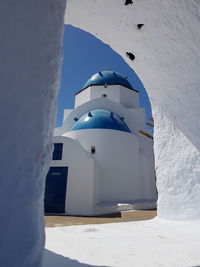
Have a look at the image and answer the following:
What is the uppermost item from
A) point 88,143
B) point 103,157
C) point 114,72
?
point 114,72

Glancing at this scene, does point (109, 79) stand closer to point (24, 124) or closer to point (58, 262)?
point (58, 262)

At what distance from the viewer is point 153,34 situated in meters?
2.86

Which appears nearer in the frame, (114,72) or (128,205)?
(128,205)

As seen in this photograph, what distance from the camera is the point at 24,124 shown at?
949mm

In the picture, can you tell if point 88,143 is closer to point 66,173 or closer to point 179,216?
point 66,173

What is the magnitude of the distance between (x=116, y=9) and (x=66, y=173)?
311 inches

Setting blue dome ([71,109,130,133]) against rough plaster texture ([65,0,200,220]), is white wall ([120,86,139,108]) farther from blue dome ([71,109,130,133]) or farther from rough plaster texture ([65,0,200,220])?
rough plaster texture ([65,0,200,220])

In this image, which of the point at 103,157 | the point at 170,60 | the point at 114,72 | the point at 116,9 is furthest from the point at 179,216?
the point at 114,72

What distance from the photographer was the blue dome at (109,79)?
57.3ft

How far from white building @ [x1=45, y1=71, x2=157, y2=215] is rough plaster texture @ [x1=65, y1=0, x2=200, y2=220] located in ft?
19.4

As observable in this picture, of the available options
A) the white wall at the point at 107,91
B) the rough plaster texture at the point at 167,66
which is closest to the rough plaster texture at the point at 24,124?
the rough plaster texture at the point at 167,66

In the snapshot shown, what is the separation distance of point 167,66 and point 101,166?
857cm

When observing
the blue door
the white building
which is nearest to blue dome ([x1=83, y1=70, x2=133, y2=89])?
the white building

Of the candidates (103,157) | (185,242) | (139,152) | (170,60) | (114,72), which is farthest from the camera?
(114,72)
